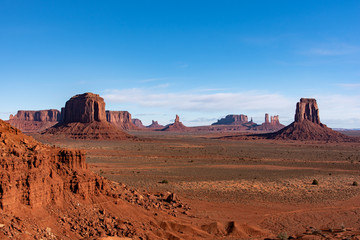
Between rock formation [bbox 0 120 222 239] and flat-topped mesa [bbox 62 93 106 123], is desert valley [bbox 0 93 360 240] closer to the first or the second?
rock formation [bbox 0 120 222 239]

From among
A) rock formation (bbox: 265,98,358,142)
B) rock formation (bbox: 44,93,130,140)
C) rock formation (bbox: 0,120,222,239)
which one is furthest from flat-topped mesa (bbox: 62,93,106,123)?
rock formation (bbox: 0,120,222,239)

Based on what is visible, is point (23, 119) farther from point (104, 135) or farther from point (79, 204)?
point (79, 204)

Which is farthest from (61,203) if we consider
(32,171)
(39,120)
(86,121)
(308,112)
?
(39,120)

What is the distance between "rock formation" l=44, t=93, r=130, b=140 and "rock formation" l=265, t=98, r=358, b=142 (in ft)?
218

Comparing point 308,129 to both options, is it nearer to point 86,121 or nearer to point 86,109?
point 86,121

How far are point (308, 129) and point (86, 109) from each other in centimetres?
9196

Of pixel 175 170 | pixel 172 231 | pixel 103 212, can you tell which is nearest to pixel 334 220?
pixel 172 231

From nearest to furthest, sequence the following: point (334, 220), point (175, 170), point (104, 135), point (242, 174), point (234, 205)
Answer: point (334, 220)
point (234, 205)
point (242, 174)
point (175, 170)
point (104, 135)

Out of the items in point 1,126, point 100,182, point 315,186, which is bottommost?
point 315,186

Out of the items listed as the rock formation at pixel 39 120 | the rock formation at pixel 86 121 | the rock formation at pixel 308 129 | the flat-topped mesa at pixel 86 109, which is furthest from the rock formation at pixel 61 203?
the rock formation at pixel 39 120

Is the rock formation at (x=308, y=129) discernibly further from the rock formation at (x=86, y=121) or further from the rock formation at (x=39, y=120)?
the rock formation at (x=39, y=120)

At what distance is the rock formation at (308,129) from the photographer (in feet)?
409

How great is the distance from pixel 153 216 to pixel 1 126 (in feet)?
25.6

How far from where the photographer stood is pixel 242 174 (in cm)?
3597
